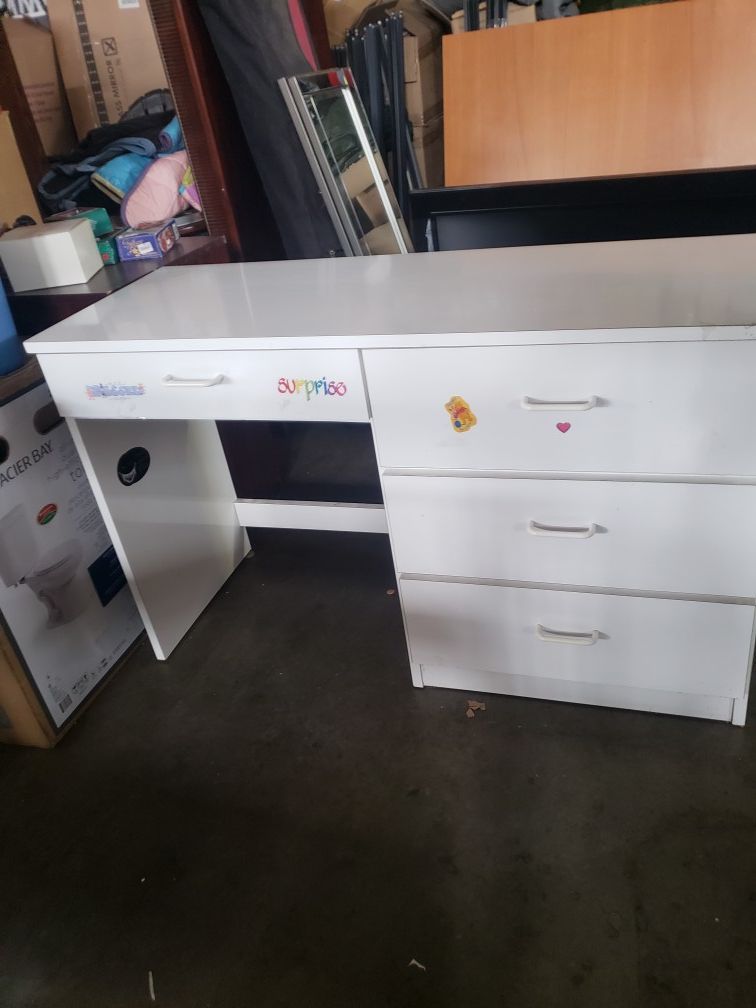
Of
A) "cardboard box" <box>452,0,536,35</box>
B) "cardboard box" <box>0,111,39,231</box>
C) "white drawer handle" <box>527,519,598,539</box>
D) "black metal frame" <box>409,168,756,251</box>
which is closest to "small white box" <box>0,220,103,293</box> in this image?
"cardboard box" <box>0,111,39,231</box>

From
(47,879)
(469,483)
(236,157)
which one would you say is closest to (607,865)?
(469,483)

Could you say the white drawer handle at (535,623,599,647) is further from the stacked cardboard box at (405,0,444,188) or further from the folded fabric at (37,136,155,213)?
the stacked cardboard box at (405,0,444,188)

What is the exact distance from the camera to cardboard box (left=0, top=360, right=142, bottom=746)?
1283 mm

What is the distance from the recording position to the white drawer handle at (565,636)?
123 cm

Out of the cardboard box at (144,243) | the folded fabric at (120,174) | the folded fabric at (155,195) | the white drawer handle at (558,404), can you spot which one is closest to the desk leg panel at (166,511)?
the cardboard box at (144,243)

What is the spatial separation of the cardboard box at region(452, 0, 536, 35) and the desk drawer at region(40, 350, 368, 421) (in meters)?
1.90

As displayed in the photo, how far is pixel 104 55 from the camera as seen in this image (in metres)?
2.19

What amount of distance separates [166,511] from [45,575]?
0.29m

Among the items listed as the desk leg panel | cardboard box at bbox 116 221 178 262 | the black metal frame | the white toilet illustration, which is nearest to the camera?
the black metal frame

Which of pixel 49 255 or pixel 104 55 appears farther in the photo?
pixel 104 55

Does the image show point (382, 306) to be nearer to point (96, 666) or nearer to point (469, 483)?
point (469, 483)

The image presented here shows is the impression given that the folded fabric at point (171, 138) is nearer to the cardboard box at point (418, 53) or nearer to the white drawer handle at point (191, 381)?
the white drawer handle at point (191, 381)

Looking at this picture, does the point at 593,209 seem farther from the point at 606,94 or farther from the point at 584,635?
the point at 606,94

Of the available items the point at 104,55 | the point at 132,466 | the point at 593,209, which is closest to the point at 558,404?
the point at 593,209
